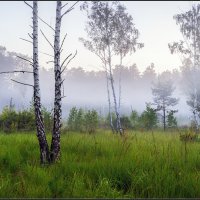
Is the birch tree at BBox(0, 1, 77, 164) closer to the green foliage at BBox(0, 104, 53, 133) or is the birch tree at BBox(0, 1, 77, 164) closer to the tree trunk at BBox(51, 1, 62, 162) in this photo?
the tree trunk at BBox(51, 1, 62, 162)

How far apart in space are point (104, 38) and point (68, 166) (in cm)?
2339

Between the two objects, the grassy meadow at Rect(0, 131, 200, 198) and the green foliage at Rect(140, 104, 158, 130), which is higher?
the green foliage at Rect(140, 104, 158, 130)

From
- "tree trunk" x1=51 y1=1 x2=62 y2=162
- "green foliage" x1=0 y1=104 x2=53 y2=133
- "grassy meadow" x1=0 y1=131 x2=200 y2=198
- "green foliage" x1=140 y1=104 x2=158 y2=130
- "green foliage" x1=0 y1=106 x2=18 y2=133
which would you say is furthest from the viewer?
"green foliage" x1=140 y1=104 x2=158 y2=130

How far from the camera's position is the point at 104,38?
28.7 metres

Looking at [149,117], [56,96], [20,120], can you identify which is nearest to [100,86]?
[149,117]

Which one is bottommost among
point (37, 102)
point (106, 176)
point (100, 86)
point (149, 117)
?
point (106, 176)

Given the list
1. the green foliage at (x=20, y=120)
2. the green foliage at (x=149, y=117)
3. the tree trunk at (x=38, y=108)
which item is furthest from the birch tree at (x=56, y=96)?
the green foliage at (x=149, y=117)

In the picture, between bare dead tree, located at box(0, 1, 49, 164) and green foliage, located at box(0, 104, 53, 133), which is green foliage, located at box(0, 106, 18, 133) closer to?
green foliage, located at box(0, 104, 53, 133)

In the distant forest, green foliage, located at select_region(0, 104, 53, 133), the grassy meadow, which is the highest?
the distant forest

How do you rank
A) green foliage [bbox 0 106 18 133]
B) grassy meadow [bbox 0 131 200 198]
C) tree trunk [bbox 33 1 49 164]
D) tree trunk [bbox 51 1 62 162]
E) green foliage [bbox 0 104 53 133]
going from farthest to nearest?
green foliage [bbox 0 106 18 133], green foliage [bbox 0 104 53 133], tree trunk [bbox 51 1 62 162], tree trunk [bbox 33 1 49 164], grassy meadow [bbox 0 131 200 198]

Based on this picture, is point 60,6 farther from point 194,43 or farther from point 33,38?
point 194,43

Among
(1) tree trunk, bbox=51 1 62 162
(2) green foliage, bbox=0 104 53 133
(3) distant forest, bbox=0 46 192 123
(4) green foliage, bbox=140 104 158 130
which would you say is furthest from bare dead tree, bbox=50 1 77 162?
(3) distant forest, bbox=0 46 192 123

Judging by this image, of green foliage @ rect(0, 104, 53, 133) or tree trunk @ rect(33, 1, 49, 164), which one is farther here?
green foliage @ rect(0, 104, 53, 133)

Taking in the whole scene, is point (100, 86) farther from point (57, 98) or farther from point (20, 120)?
point (57, 98)
